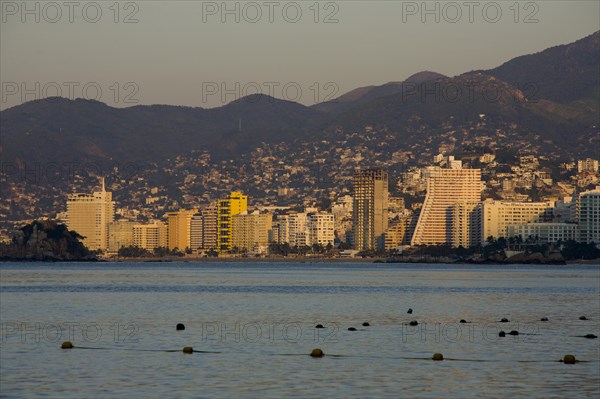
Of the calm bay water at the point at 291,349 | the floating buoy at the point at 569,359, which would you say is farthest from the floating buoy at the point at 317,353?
the floating buoy at the point at 569,359

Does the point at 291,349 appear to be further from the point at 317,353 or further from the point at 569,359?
the point at 569,359

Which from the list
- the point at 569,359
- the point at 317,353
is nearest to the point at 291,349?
the point at 317,353

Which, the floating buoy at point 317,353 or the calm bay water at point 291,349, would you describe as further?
the floating buoy at point 317,353

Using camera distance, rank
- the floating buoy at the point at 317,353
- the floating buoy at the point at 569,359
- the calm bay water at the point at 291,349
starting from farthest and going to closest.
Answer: the floating buoy at the point at 317,353 < the floating buoy at the point at 569,359 < the calm bay water at the point at 291,349

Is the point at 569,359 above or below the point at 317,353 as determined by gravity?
below

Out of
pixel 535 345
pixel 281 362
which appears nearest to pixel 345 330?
pixel 535 345

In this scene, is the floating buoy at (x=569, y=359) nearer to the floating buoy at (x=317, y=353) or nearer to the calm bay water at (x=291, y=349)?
the calm bay water at (x=291, y=349)

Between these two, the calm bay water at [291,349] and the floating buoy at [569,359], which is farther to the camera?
the floating buoy at [569,359]

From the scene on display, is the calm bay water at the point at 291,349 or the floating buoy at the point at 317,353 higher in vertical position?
the floating buoy at the point at 317,353

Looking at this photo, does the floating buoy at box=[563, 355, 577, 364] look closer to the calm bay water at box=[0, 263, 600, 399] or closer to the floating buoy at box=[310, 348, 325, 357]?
the calm bay water at box=[0, 263, 600, 399]

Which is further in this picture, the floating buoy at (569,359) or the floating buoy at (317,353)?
the floating buoy at (317,353)

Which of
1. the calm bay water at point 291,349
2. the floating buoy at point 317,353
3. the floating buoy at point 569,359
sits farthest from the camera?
the floating buoy at point 317,353

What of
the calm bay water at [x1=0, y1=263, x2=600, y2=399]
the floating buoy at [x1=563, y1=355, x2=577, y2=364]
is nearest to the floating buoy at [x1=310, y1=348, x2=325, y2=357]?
the calm bay water at [x1=0, y1=263, x2=600, y2=399]
